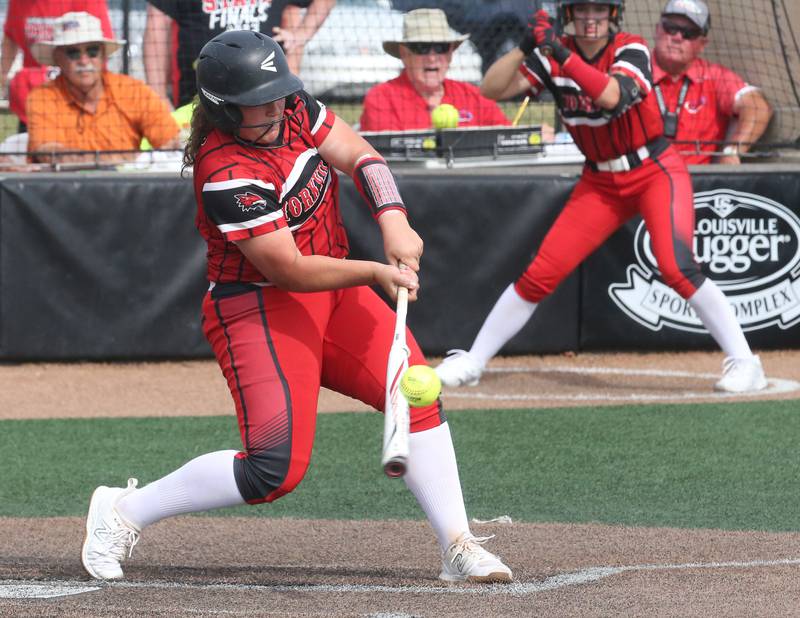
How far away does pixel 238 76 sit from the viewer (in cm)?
350

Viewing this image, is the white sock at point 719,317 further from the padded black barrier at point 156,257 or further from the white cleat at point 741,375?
the padded black barrier at point 156,257

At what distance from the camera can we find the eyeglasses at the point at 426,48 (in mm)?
8531

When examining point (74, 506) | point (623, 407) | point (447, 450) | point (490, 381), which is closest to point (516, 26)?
point (490, 381)

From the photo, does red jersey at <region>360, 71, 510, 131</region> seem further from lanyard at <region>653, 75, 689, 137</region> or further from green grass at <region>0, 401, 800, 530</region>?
green grass at <region>0, 401, 800, 530</region>

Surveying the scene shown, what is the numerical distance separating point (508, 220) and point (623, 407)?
1.66 metres

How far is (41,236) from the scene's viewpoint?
7570 mm

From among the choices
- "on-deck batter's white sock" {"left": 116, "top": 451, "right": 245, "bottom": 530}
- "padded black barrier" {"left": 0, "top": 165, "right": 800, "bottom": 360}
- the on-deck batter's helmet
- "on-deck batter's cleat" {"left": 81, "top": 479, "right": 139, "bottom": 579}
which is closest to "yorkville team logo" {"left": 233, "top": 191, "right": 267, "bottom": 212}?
"on-deck batter's white sock" {"left": 116, "top": 451, "right": 245, "bottom": 530}

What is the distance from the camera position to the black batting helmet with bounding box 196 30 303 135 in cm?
350

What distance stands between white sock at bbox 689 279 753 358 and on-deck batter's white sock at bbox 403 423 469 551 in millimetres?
3193

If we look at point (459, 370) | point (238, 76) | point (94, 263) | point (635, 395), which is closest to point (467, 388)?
point (459, 370)

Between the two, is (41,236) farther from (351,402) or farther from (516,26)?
(516,26)

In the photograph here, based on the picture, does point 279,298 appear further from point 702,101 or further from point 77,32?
point 702,101

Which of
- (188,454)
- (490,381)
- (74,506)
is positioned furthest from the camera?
(490,381)

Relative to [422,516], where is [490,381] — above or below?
below
